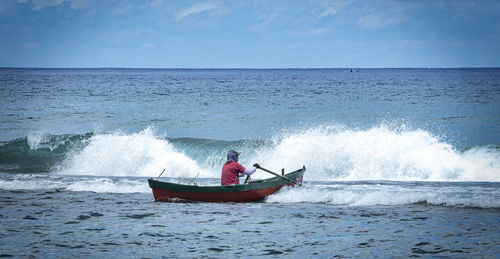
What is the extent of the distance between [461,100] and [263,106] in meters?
20.6

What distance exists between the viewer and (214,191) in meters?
15.5

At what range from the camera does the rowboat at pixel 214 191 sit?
50.7 ft

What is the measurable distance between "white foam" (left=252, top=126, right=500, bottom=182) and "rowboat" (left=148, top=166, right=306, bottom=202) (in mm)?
6216

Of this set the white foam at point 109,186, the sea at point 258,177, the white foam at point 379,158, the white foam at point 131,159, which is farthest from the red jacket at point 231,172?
the white foam at point 131,159

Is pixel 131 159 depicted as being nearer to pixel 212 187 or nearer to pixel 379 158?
pixel 212 187

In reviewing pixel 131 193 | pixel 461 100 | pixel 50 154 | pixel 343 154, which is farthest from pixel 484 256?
pixel 461 100

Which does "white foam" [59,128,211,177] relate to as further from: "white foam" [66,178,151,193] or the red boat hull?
the red boat hull

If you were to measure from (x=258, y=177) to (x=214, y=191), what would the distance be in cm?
689

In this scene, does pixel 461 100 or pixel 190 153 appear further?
pixel 461 100

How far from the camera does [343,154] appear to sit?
938 inches

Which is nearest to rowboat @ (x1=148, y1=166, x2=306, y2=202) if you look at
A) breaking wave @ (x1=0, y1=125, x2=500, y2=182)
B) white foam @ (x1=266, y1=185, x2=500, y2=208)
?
white foam @ (x1=266, y1=185, x2=500, y2=208)

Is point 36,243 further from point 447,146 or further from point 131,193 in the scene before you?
point 447,146

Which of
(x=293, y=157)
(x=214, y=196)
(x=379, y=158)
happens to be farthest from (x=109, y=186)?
(x=379, y=158)

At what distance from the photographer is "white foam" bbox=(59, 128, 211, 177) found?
947 inches
